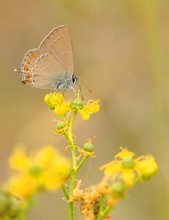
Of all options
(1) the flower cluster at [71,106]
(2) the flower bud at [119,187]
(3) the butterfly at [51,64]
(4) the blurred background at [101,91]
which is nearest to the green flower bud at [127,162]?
(2) the flower bud at [119,187]

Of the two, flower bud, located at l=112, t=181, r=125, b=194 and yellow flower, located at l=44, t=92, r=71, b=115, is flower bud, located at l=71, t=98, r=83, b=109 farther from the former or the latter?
flower bud, located at l=112, t=181, r=125, b=194

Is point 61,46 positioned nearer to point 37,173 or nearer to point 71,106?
point 71,106

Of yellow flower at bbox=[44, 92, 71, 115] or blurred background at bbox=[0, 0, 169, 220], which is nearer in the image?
yellow flower at bbox=[44, 92, 71, 115]

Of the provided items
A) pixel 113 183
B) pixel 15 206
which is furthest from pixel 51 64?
pixel 15 206

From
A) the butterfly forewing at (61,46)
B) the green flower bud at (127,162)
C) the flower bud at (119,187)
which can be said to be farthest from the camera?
the butterfly forewing at (61,46)

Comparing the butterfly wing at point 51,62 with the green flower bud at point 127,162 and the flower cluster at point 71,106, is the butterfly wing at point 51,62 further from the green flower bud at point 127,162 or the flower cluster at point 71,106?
the green flower bud at point 127,162

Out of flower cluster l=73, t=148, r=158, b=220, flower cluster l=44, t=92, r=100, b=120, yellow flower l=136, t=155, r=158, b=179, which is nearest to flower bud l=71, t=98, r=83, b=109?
flower cluster l=44, t=92, r=100, b=120
